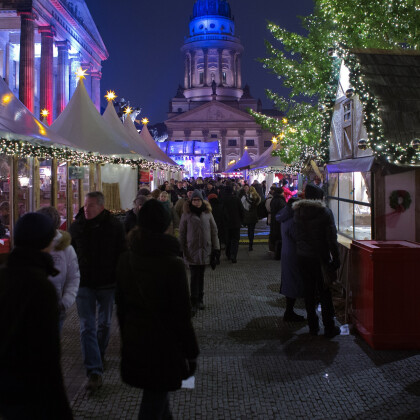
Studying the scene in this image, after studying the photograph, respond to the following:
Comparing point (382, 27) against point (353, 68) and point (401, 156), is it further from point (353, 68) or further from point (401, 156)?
point (401, 156)

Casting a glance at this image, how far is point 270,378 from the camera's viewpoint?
4812 millimetres

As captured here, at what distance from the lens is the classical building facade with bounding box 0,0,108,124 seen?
107 ft

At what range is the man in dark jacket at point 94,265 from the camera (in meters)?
4.53

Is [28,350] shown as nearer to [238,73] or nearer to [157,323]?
[157,323]

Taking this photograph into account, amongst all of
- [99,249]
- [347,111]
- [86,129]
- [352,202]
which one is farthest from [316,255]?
[86,129]

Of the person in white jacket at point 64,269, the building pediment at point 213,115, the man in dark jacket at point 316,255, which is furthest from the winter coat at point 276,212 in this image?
the building pediment at point 213,115

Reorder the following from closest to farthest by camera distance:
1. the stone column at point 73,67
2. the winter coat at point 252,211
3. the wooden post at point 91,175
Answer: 1. the winter coat at point 252,211
2. the wooden post at point 91,175
3. the stone column at point 73,67

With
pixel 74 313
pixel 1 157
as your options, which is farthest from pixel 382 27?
pixel 74 313

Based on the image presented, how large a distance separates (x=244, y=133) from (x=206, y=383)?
91617 mm

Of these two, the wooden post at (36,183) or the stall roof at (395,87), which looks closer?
the stall roof at (395,87)

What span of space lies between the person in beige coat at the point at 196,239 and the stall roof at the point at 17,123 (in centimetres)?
381

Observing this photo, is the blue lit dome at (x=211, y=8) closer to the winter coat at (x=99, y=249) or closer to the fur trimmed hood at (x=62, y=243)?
the winter coat at (x=99, y=249)

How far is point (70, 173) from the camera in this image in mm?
11891

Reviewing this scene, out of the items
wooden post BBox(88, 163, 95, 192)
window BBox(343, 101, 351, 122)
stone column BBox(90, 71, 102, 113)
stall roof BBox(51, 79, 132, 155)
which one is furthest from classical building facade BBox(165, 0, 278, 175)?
window BBox(343, 101, 351, 122)
